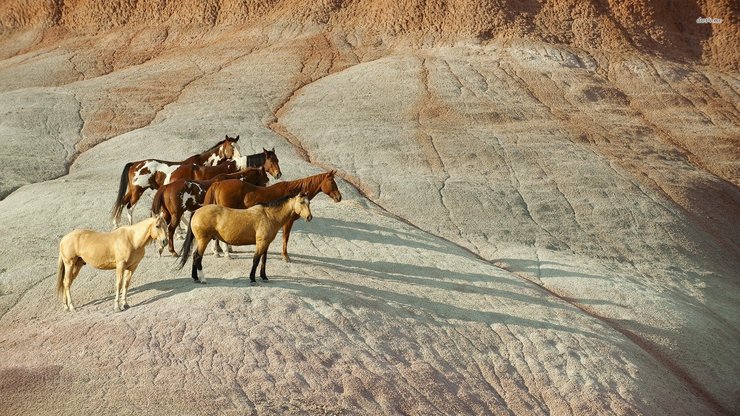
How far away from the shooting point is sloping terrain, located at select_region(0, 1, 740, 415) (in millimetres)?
15133

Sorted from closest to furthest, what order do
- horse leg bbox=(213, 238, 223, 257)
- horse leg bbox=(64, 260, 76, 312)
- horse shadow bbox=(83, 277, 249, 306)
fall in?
horse leg bbox=(64, 260, 76, 312), horse shadow bbox=(83, 277, 249, 306), horse leg bbox=(213, 238, 223, 257)

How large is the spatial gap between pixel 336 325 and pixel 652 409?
6.10 m

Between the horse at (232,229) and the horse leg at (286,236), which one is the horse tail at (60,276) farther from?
the horse leg at (286,236)

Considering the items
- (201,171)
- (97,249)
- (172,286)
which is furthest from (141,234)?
(201,171)

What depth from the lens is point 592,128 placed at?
37406mm

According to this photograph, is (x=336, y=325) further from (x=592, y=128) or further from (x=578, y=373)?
(x=592, y=128)

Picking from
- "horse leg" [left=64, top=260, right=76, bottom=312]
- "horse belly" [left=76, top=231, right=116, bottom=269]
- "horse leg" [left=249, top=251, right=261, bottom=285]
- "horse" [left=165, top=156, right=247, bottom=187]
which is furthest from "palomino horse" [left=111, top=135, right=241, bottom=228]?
"horse leg" [left=249, top=251, right=261, bottom=285]

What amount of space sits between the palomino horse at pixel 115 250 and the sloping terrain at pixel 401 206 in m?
0.52

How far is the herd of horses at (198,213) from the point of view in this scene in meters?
15.8

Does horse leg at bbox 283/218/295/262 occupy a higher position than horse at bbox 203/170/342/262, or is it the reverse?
horse at bbox 203/170/342/262

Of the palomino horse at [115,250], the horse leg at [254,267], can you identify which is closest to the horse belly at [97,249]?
the palomino horse at [115,250]

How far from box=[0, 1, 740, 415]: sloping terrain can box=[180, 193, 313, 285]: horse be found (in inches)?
21.2

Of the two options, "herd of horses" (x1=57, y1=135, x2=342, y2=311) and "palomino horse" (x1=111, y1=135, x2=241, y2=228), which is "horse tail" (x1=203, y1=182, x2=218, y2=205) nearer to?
"herd of horses" (x1=57, y1=135, x2=342, y2=311)

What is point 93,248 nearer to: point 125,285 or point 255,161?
point 125,285
